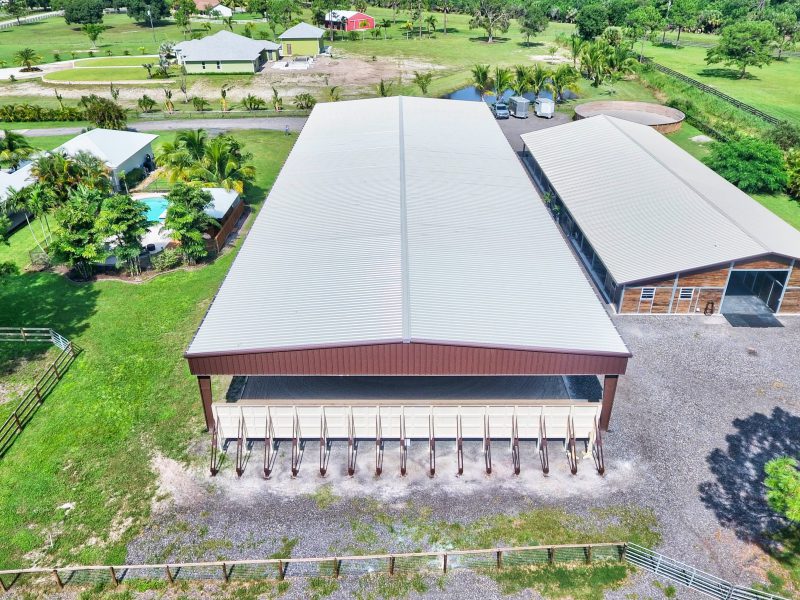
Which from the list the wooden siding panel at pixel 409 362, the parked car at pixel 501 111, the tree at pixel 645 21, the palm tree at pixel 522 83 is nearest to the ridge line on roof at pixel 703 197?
the wooden siding panel at pixel 409 362

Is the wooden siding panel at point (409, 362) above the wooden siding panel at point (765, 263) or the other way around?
above

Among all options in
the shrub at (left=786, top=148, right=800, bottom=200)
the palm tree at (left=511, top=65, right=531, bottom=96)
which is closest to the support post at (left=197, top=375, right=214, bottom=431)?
the shrub at (left=786, top=148, right=800, bottom=200)

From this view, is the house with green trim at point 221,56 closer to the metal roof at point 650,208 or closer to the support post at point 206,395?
the metal roof at point 650,208

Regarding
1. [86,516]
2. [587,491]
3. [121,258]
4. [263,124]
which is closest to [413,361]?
[587,491]

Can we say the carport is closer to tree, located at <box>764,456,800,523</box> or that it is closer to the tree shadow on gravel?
the tree shadow on gravel

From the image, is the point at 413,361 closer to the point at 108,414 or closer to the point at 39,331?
the point at 108,414

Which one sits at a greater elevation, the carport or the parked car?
the parked car

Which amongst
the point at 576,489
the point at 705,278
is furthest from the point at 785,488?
the point at 705,278
